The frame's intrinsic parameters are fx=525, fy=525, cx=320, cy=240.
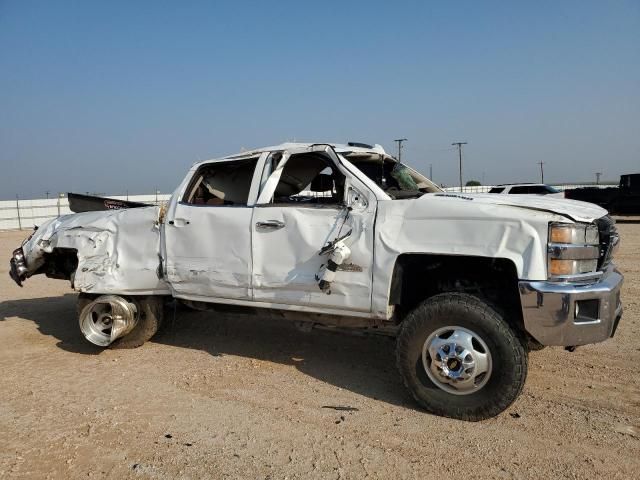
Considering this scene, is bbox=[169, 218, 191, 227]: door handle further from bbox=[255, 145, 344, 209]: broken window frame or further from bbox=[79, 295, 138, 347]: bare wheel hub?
bbox=[79, 295, 138, 347]: bare wheel hub

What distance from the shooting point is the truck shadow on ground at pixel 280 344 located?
15.3 feet

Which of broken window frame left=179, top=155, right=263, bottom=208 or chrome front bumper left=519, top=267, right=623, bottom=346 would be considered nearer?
chrome front bumper left=519, top=267, right=623, bottom=346

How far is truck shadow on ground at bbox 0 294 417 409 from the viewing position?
15.3 feet

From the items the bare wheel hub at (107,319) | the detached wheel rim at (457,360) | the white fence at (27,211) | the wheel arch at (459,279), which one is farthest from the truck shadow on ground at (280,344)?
the white fence at (27,211)

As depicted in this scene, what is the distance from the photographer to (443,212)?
152 inches

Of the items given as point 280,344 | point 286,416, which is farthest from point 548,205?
point 280,344

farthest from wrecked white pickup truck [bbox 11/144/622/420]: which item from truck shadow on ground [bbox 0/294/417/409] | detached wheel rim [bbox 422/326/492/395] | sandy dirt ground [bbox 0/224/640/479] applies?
truck shadow on ground [bbox 0/294/417/409]

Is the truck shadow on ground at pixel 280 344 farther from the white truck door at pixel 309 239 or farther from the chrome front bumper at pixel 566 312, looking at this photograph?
the chrome front bumper at pixel 566 312

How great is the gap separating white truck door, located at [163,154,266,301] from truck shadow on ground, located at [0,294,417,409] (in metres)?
0.92

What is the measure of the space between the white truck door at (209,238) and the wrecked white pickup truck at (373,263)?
0.04 ft

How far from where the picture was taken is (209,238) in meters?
4.90

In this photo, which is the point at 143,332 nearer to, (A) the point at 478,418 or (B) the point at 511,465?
(A) the point at 478,418

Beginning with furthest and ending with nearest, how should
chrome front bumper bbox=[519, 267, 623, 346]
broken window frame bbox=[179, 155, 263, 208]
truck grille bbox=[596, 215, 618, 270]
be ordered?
broken window frame bbox=[179, 155, 263, 208] < truck grille bbox=[596, 215, 618, 270] < chrome front bumper bbox=[519, 267, 623, 346]

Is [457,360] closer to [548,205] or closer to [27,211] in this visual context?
[548,205]
